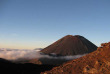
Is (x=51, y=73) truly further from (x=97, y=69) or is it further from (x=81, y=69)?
(x=97, y=69)

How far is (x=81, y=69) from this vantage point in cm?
3222

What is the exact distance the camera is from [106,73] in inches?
1061

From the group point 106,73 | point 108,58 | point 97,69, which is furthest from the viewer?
point 108,58

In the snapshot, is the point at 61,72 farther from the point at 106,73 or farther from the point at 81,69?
the point at 106,73

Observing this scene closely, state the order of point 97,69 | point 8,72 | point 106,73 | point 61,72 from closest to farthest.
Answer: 1. point 106,73
2. point 97,69
3. point 61,72
4. point 8,72

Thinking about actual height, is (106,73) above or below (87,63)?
below

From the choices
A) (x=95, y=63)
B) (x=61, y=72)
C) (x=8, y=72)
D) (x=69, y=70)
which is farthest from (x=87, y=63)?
(x=8, y=72)

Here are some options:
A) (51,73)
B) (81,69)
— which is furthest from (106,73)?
(51,73)

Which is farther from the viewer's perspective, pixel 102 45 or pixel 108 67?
pixel 102 45

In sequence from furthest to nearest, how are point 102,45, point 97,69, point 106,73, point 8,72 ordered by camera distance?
point 8,72 → point 102,45 → point 97,69 → point 106,73

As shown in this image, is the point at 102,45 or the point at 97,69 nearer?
the point at 97,69

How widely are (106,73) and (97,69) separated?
2.49 metres

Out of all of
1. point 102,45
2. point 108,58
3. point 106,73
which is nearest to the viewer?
point 106,73

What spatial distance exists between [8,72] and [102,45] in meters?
142
